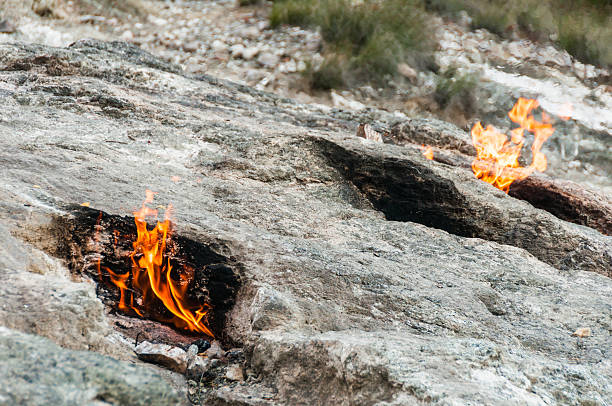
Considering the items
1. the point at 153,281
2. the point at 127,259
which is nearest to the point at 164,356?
the point at 153,281

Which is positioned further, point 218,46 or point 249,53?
point 218,46

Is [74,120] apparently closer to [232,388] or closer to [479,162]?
[232,388]

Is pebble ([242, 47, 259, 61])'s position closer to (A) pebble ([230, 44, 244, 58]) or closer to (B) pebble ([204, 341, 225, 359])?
(A) pebble ([230, 44, 244, 58])

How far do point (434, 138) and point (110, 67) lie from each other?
3074mm

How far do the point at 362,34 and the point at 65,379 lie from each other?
9186 mm

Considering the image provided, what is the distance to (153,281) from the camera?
9.39 ft

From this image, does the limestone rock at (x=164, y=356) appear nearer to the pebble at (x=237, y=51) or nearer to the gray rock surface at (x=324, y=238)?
the gray rock surface at (x=324, y=238)

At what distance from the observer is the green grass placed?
9.30 m

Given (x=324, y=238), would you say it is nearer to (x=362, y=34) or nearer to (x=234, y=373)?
(x=234, y=373)

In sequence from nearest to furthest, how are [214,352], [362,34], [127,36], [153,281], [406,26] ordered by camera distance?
[214,352] → [153,281] → [127,36] → [362,34] → [406,26]

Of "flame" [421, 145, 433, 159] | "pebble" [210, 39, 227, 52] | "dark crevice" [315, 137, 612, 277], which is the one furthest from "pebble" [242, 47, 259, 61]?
"dark crevice" [315, 137, 612, 277]

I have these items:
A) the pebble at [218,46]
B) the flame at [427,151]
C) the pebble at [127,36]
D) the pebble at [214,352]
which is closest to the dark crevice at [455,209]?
the flame at [427,151]

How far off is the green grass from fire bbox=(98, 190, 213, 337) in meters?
6.56

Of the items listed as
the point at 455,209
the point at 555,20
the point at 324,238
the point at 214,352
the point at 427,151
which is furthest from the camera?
the point at 555,20
